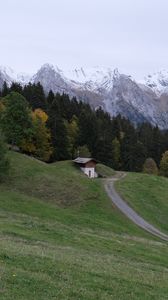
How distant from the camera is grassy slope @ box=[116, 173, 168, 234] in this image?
233ft

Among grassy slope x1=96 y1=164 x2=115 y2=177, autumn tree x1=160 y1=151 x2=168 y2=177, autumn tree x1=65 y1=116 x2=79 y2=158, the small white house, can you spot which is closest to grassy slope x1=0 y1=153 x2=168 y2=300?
the small white house

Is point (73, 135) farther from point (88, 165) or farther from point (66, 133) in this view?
point (88, 165)

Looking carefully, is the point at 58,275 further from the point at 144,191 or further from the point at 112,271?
the point at 144,191

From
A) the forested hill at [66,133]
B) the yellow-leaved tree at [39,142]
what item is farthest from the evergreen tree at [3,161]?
the yellow-leaved tree at [39,142]

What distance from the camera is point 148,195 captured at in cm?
8281

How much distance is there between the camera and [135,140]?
13638 cm

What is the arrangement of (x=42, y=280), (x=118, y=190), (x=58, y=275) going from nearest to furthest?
(x=42, y=280) → (x=58, y=275) → (x=118, y=190)

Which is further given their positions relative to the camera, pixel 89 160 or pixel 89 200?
pixel 89 160

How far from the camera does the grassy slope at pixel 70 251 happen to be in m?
17.1

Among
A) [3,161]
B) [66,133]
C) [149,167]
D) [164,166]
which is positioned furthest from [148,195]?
[164,166]

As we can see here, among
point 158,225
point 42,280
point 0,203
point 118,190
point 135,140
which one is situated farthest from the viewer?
point 135,140

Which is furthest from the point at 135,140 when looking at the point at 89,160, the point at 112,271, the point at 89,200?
the point at 112,271

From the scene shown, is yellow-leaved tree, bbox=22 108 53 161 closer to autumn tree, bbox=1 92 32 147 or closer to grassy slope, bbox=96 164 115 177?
autumn tree, bbox=1 92 32 147

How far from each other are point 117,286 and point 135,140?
389ft
